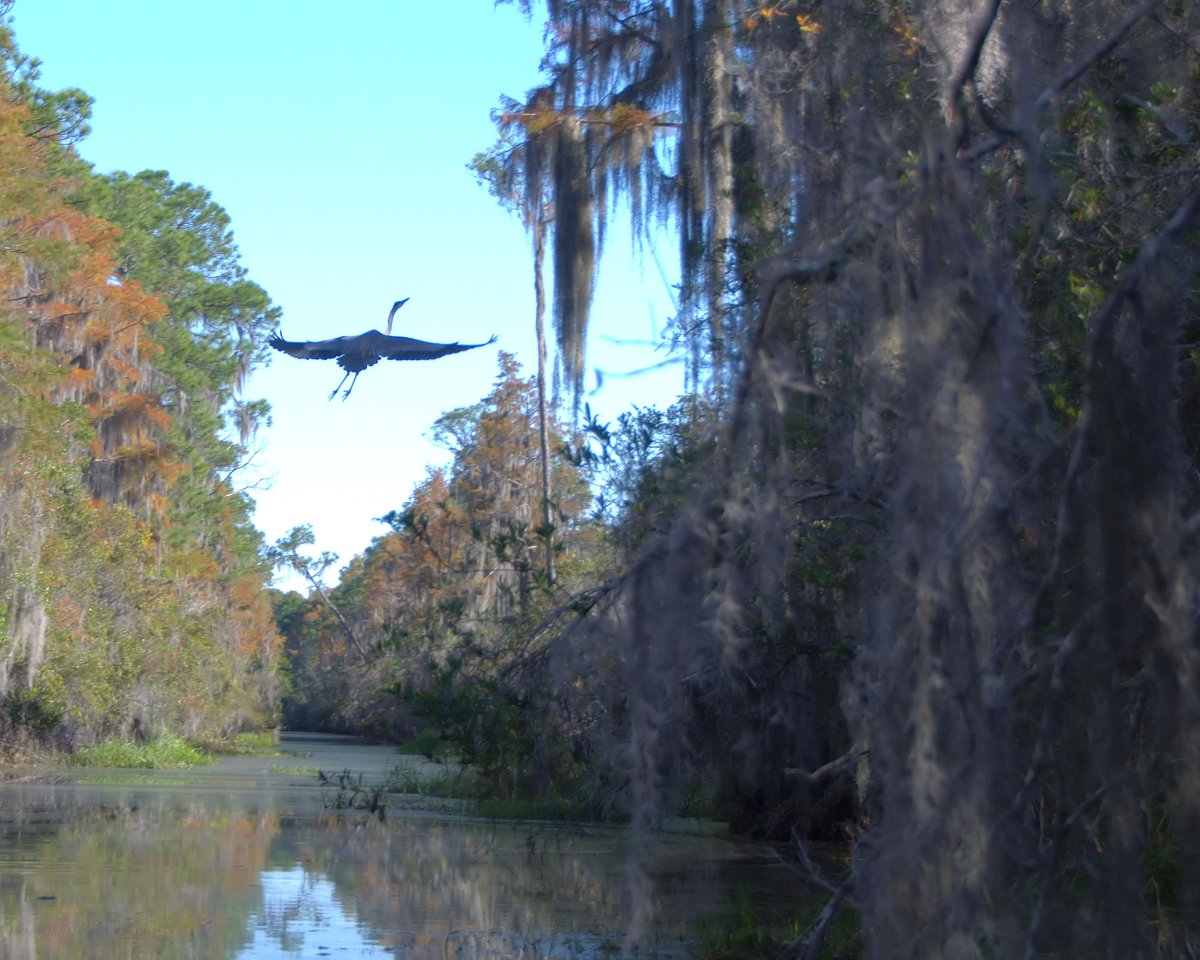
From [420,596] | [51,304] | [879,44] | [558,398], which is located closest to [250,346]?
[420,596]

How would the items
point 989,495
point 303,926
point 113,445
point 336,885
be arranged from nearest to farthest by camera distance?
1. point 989,495
2. point 303,926
3. point 336,885
4. point 113,445

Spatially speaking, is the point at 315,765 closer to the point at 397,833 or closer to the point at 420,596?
the point at 420,596

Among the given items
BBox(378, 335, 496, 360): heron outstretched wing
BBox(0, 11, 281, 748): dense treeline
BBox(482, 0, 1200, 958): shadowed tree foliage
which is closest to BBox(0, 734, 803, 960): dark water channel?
BBox(482, 0, 1200, 958): shadowed tree foliage

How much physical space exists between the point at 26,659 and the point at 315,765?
10232 mm

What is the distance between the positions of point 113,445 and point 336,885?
18574 millimetres

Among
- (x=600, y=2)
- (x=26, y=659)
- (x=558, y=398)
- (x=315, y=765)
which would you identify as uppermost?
(x=600, y=2)

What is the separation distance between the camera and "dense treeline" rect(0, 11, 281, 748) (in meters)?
18.2

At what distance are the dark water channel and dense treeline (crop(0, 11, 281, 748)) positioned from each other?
15.4ft

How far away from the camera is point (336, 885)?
1125 centimetres

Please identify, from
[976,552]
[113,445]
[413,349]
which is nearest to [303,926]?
[413,349]

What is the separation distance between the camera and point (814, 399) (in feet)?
22.2

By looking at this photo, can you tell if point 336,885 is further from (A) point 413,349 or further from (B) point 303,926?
(A) point 413,349

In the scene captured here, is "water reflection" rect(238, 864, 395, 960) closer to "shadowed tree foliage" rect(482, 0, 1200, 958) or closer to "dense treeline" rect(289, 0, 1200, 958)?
"dense treeline" rect(289, 0, 1200, 958)

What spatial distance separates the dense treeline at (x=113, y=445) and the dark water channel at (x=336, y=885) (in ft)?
15.4
